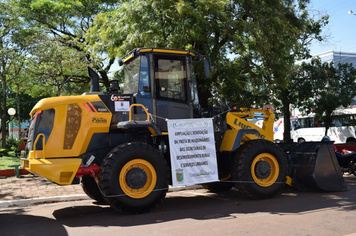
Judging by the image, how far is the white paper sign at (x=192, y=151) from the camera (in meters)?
7.43

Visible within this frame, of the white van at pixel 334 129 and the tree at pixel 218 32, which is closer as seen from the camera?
the tree at pixel 218 32

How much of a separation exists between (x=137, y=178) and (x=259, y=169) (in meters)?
2.84

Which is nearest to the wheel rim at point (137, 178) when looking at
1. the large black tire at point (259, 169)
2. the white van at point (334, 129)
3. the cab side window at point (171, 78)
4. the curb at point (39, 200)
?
the cab side window at point (171, 78)

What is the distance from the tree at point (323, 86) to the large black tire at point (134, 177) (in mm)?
16822

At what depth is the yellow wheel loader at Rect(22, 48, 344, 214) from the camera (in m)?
6.86

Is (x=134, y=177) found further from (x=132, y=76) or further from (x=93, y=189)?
(x=132, y=76)

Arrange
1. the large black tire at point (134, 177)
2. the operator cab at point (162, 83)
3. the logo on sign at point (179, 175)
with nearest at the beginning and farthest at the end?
the large black tire at point (134, 177) → the logo on sign at point (179, 175) → the operator cab at point (162, 83)

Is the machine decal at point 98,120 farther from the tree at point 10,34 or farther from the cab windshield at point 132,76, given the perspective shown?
the tree at point 10,34

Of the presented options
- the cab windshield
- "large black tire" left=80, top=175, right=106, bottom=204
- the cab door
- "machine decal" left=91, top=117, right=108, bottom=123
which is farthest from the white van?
"machine decal" left=91, top=117, right=108, bottom=123

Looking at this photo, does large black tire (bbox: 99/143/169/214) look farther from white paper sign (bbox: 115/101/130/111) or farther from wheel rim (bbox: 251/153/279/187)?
wheel rim (bbox: 251/153/279/187)

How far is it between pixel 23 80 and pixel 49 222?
17655 mm

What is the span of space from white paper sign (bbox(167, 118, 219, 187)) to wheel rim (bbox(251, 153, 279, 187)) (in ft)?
3.15

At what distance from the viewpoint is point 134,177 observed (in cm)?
699

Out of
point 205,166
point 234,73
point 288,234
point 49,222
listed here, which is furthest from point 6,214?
point 234,73
